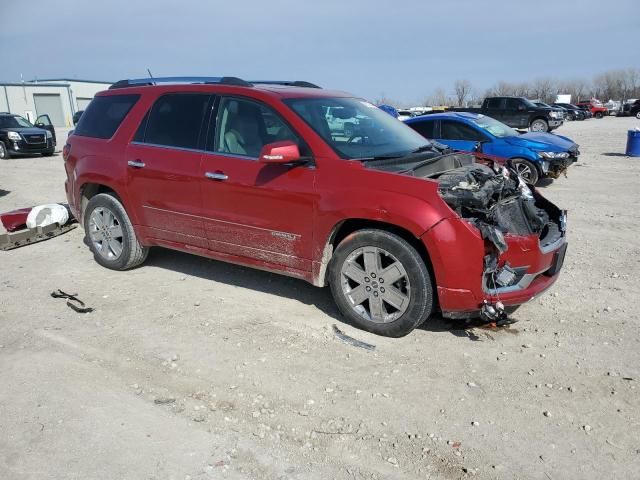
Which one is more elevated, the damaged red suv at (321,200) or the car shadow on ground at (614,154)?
the damaged red suv at (321,200)

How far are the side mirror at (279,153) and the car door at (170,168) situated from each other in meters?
0.96

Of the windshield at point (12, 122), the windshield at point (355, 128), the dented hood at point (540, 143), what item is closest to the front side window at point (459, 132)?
the dented hood at point (540, 143)

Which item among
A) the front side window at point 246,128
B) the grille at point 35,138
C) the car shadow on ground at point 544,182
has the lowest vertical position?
the car shadow on ground at point 544,182

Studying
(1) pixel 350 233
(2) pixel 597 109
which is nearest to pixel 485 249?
(1) pixel 350 233

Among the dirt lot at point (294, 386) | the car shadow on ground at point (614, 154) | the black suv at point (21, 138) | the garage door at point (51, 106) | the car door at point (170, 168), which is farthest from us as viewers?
the garage door at point (51, 106)

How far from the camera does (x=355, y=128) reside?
4688 mm

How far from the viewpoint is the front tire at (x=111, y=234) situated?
549 centimetres

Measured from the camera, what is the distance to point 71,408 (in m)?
3.26

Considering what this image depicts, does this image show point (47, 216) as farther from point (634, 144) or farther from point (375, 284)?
point (634, 144)

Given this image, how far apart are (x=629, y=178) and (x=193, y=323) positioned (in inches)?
424

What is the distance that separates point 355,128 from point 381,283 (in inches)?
58.1

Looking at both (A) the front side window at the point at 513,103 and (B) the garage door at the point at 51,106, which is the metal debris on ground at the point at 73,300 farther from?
(B) the garage door at the point at 51,106

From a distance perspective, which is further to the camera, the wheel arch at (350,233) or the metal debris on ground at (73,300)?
the metal debris on ground at (73,300)

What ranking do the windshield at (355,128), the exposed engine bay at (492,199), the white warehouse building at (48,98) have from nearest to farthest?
the exposed engine bay at (492,199), the windshield at (355,128), the white warehouse building at (48,98)
